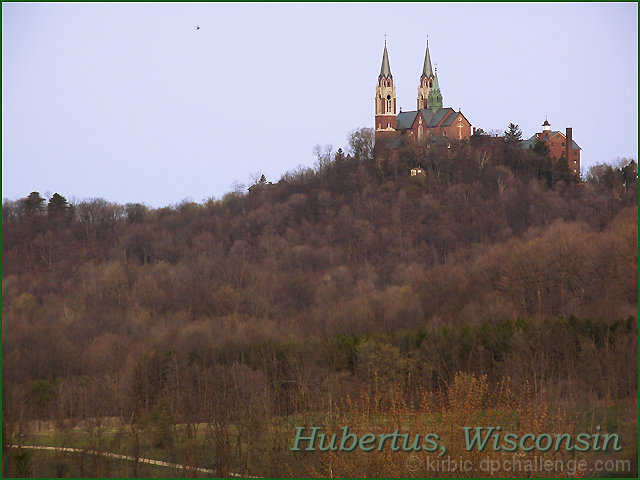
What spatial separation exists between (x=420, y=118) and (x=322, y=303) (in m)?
27.1

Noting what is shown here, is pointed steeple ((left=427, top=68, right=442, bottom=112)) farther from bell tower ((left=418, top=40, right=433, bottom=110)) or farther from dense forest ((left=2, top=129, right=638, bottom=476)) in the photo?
dense forest ((left=2, top=129, right=638, bottom=476))

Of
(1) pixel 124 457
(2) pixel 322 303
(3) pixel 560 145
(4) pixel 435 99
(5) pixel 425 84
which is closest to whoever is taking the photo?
(1) pixel 124 457

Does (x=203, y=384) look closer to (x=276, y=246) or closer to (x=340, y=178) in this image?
(x=276, y=246)

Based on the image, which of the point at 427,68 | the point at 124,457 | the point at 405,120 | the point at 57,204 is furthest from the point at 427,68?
the point at 124,457

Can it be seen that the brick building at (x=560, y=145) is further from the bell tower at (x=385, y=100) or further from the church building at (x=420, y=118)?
the bell tower at (x=385, y=100)

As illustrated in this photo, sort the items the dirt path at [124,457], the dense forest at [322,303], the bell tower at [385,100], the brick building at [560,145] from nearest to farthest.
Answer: the dirt path at [124,457], the dense forest at [322,303], the brick building at [560,145], the bell tower at [385,100]

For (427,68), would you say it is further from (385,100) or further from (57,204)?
(57,204)

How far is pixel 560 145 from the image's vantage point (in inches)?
3246

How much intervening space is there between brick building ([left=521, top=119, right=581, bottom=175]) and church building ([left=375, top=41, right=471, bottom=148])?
6126 millimetres

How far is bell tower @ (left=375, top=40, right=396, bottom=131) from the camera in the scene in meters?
90.1

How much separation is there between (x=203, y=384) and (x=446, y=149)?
50.4 m

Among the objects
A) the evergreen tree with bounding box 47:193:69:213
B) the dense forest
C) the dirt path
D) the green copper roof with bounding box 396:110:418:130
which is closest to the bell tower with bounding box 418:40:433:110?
the green copper roof with bounding box 396:110:418:130

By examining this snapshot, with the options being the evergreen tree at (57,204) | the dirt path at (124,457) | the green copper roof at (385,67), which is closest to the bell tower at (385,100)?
the green copper roof at (385,67)

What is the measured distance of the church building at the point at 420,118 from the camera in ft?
277
